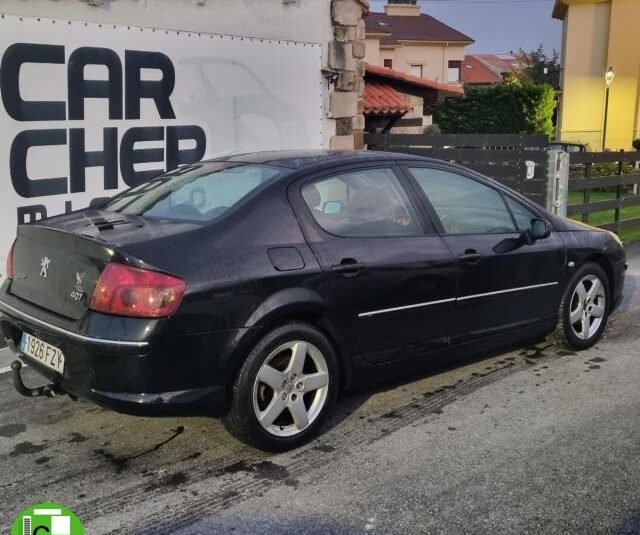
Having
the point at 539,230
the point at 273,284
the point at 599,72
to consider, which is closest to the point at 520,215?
the point at 539,230

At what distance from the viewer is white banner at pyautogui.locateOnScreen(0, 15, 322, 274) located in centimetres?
676

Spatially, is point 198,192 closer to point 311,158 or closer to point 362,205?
point 311,158

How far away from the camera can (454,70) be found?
5512 centimetres

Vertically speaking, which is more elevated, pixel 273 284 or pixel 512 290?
pixel 273 284

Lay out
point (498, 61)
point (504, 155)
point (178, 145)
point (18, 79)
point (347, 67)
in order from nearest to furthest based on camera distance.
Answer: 1. point (18, 79)
2. point (178, 145)
3. point (347, 67)
4. point (504, 155)
5. point (498, 61)

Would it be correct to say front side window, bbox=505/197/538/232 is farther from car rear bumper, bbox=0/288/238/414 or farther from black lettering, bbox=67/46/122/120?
black lettering, bbox=67/46/122/120

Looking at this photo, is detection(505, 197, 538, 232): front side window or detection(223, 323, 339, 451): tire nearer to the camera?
detection(223, 323, 339, 451): tire

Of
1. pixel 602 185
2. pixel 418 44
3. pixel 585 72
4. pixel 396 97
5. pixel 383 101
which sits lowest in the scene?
pixel 602 185

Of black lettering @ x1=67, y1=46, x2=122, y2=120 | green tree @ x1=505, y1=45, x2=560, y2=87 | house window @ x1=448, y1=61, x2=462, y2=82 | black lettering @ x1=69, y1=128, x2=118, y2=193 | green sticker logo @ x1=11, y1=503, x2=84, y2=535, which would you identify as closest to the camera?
green sticker logo @ x1=11, y1=503, x2=84, y2=535

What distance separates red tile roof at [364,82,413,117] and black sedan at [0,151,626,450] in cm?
634

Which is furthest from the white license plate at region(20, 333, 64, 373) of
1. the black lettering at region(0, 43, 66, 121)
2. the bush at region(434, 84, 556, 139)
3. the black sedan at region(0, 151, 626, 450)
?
the bush at region(434, 84, 556, 139)

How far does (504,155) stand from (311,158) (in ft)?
21.5

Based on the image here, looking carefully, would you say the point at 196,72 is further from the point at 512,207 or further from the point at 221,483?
the point at 221,483

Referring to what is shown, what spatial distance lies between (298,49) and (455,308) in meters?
5.76
